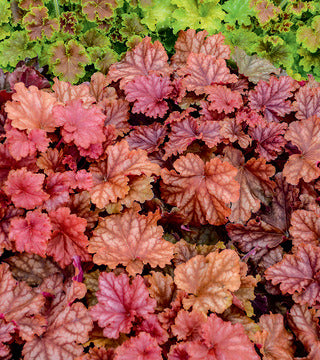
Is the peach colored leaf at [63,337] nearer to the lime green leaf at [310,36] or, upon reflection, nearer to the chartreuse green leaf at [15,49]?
the chartreuse green leaf at [15,49]

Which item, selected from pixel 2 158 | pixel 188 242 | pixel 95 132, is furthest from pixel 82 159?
pixel 188 242

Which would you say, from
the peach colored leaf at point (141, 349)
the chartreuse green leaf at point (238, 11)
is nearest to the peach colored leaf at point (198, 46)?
the chartreuse green leaf at point (238, 11)

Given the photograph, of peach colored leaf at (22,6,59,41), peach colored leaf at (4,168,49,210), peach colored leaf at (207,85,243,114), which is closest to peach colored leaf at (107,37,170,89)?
peach colored leaf at (207,85,243,114)

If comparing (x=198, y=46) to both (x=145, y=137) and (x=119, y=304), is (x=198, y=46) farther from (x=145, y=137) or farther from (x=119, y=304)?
(x=119, y=304)

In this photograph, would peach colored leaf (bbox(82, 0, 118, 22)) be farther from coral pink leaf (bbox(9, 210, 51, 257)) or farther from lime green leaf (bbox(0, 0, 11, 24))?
coral pink leaf (bbox(9, 210, 51, 257))

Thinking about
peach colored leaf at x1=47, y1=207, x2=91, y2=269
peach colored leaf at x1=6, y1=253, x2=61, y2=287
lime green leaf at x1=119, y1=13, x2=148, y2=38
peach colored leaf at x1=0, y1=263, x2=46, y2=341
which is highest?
lime green leaf at x1=119, y1=13, x2=148, y2=38

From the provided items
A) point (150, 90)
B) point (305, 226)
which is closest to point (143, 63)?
point (150, 90)

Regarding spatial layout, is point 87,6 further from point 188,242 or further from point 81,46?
point 188,242
